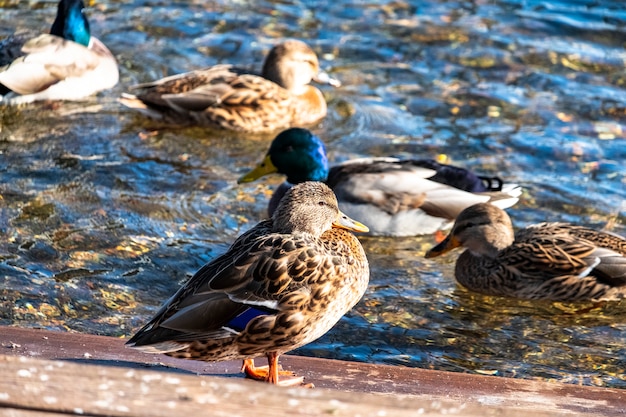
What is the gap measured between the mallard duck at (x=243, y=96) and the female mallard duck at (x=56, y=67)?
50cm

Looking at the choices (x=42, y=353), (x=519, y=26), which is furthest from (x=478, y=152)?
(x=42, y=353)

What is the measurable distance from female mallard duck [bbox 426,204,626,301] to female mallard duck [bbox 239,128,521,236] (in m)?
0.51

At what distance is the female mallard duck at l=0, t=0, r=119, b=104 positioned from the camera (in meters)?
9.41

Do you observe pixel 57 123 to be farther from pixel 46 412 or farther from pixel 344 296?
pixel 46 412

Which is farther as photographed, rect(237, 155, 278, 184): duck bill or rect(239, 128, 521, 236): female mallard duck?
rect(237, 155, 278, 184): duck bill

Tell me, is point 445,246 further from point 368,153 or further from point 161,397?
point 161,397

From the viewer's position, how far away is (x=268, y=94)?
9.39 m

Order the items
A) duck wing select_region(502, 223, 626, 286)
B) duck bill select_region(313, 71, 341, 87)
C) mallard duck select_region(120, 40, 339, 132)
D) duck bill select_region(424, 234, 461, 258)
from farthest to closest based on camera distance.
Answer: duck bill select_region(313, 71, 341, 87), mallard duck select_region(120, 40, 339, 132), duck bill select_region(424, 234, 461, 258), duck wing select_region(502, 223, 626, 286)

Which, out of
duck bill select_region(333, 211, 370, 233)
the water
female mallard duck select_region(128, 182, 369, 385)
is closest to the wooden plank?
female mallard duck select_region(128, 182, 369, 385)

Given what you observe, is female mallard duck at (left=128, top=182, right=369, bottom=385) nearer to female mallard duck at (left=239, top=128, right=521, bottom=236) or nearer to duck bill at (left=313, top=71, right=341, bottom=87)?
female mallard duck at (left=239, top=128, right=521, bottom=236)

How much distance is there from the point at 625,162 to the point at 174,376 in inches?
267

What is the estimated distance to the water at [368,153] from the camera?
6012 millimetres

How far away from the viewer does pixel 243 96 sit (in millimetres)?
9281

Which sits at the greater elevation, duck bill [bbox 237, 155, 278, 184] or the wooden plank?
the wooden plank
